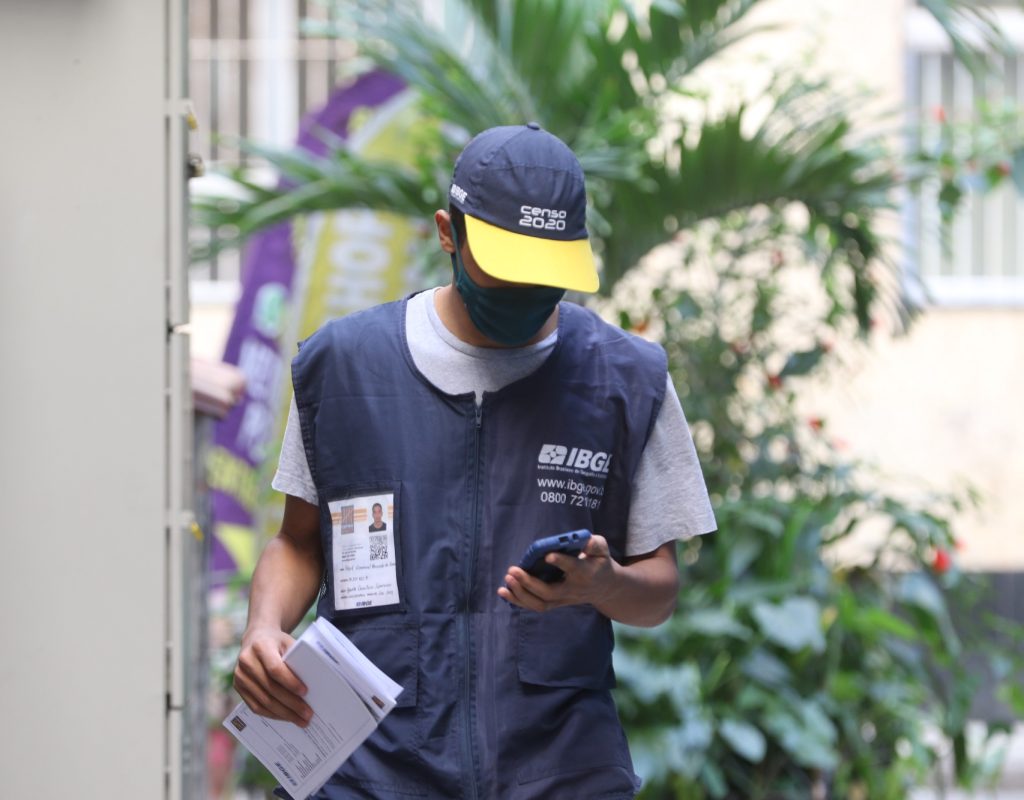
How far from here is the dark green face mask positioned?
2311 mm

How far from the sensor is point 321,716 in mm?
2236

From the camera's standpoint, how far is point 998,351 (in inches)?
357

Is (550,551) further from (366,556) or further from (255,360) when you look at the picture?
(255,360)

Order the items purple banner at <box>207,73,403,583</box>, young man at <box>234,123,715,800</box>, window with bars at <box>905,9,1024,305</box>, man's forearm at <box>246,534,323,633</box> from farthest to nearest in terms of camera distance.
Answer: window with bars at <box>905,9,1024,305</box> < purple banner at <box>207,73,403,583</box> < man's forearm at <box>246,534,323,633</box> < young man at <box>234,123,715,800</box>

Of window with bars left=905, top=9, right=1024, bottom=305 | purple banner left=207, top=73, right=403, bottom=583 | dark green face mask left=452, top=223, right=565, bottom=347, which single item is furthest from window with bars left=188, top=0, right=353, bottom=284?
dark green face mask left=452, top=223, right=565, bottom=347

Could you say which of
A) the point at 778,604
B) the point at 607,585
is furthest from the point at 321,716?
the point at 778,604

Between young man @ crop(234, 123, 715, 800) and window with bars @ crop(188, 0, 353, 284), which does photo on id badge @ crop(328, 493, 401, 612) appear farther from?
window with bars @ crop(188, 0, 353, 284)

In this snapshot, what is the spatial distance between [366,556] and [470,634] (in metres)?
0.19

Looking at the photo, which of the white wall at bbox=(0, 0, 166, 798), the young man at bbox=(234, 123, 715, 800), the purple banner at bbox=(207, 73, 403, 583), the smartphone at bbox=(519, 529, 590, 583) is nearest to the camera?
the smartphone at bbox=(519, 529, 590, 583)

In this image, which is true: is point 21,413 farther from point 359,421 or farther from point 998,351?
point 998,351

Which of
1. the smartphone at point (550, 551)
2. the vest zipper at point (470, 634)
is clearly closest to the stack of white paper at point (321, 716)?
the vest zipper at point (470, 634)

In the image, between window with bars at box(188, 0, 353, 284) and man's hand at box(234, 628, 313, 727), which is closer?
man's hand at box(234, 628, 313, 727)

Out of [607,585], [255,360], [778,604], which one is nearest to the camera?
[607,585]

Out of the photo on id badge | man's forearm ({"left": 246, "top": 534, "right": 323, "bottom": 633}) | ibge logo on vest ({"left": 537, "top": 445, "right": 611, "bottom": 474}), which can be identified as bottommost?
man's forearm ({"left": 246, "top": 534, "right": 323, "bottom": 633})
